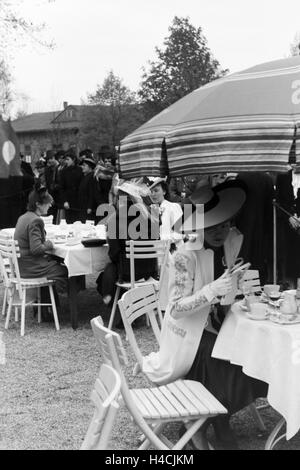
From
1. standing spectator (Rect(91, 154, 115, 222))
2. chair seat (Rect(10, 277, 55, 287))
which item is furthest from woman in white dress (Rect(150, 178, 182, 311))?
standing spectator (Rect(91, 154, 115, 222))

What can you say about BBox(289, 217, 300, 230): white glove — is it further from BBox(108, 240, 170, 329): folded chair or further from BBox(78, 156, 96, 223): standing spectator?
BBox(78, 156, 96, 223): standing spectator

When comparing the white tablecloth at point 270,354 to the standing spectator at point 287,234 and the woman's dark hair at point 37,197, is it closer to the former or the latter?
the standing spectator at point 287,234

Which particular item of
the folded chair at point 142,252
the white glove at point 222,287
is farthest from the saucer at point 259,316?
the folded chair at point 142,252

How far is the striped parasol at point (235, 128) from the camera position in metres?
3.06

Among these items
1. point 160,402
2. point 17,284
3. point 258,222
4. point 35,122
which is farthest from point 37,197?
point 35,122

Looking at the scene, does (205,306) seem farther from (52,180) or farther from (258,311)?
(52,180)

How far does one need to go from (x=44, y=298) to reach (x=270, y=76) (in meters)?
4.35

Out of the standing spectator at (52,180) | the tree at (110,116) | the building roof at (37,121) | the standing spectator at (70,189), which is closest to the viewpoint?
the standing spectator at (70,189)

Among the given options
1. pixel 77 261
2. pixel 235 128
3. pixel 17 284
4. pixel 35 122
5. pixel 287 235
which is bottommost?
pixel 17 284

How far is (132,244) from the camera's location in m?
6.11

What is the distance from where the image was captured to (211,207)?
11.3 ft

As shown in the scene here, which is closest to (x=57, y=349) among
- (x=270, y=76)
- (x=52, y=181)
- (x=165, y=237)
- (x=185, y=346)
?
(x=165, y=237)

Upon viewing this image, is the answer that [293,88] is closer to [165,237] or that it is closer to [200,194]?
[200,194]

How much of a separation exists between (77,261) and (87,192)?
5.18 m
